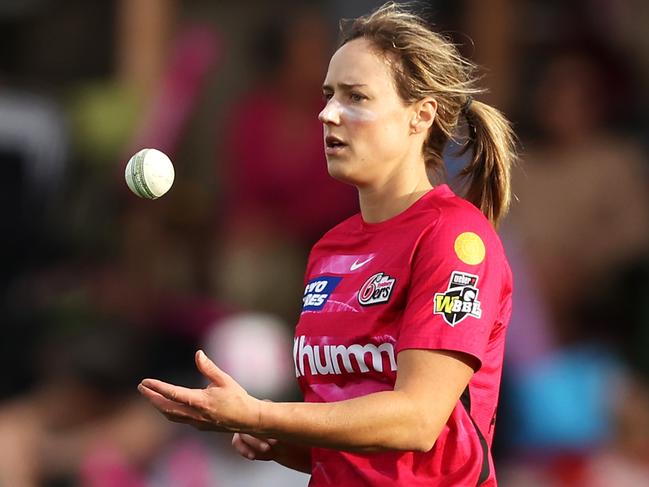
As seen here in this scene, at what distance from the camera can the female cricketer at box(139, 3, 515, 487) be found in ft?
10.8

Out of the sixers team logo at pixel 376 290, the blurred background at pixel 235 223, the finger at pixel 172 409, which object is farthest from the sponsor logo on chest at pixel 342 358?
the blurred background at pixel 235 223

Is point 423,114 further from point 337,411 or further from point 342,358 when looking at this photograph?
point 337,411

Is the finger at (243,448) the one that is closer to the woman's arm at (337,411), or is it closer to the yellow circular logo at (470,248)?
the woman's arm at (337,411)

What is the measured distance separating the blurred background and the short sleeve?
3278 millimetres

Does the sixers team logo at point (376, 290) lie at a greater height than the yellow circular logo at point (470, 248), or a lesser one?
lesser

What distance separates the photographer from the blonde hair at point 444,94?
12.3 ft

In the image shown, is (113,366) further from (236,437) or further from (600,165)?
(236,437)

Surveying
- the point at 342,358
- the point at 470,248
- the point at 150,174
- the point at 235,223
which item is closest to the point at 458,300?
the point at 470,248

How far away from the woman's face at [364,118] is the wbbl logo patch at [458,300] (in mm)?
460

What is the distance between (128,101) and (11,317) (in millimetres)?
1776

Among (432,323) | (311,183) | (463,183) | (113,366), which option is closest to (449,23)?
(311,183)

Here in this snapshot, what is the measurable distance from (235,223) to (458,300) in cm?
536

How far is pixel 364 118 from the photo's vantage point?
3.71 m

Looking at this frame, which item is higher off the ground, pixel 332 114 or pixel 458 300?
pixel 332 114
